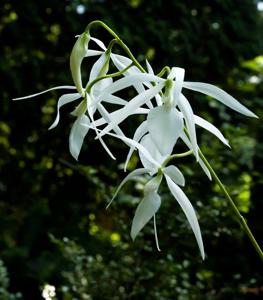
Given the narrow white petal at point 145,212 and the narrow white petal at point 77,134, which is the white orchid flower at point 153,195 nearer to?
the narrow white petal at point 145,212

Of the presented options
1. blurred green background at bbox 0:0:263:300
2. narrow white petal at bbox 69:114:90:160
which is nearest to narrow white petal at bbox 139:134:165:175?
narrow white petal at bbox 69:114:90:160

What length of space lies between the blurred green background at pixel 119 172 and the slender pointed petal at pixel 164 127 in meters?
0.95

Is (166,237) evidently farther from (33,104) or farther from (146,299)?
(33,104)

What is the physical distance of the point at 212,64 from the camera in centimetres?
297

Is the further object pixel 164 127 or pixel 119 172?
pixel 119 172

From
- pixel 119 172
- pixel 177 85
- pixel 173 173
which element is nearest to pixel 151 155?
pixel 173 173

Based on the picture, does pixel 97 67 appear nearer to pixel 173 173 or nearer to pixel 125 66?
pixel 125 66

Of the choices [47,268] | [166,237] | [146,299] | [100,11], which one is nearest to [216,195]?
[166,237]

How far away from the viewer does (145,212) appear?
3.62 feet

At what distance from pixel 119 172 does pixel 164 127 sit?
172cm

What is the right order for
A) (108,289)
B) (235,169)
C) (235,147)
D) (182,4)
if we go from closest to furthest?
(108,289)
(235,147)
(235,169)
(182,4)

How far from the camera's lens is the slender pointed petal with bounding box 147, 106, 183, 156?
933mm

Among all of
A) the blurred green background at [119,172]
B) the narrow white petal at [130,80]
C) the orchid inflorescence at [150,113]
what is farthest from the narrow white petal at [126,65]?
the blurred green background at [119,172]

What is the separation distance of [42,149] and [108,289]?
3.50 ft
